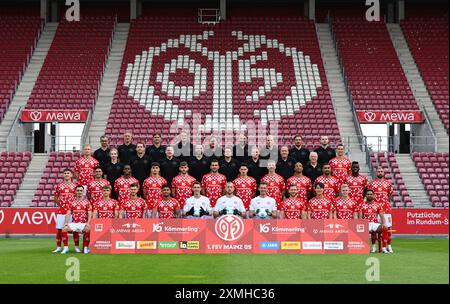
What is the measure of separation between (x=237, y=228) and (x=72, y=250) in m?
4.14

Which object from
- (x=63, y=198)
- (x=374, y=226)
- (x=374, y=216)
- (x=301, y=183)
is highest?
(x=301, y=183)

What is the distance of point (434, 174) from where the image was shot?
26734 mm

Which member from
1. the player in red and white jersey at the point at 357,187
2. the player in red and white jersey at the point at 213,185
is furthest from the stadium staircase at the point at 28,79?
the player in red and white jersey at the point at 357,187

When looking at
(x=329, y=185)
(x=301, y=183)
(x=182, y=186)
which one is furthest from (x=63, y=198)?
(x=329, y=185)

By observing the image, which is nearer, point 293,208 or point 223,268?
point 223,268

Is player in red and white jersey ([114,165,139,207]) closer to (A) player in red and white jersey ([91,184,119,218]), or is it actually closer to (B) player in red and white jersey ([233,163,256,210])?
(A) player in red and white jersey ([91,184,119,218])

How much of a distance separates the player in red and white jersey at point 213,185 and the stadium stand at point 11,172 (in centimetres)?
1223

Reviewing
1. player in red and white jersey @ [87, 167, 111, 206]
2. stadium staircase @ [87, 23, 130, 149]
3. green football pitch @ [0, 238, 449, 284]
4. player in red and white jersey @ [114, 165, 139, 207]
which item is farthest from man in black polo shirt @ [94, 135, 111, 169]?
stadium staircase @ [87, 23, 130, 149]

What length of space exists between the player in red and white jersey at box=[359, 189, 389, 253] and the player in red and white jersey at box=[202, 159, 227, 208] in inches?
126

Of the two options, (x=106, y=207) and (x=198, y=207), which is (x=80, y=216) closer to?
(x=106, y=207)

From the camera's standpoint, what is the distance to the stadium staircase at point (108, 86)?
2955cm

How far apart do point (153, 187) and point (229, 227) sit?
1.94 meters

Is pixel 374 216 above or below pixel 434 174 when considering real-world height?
below
